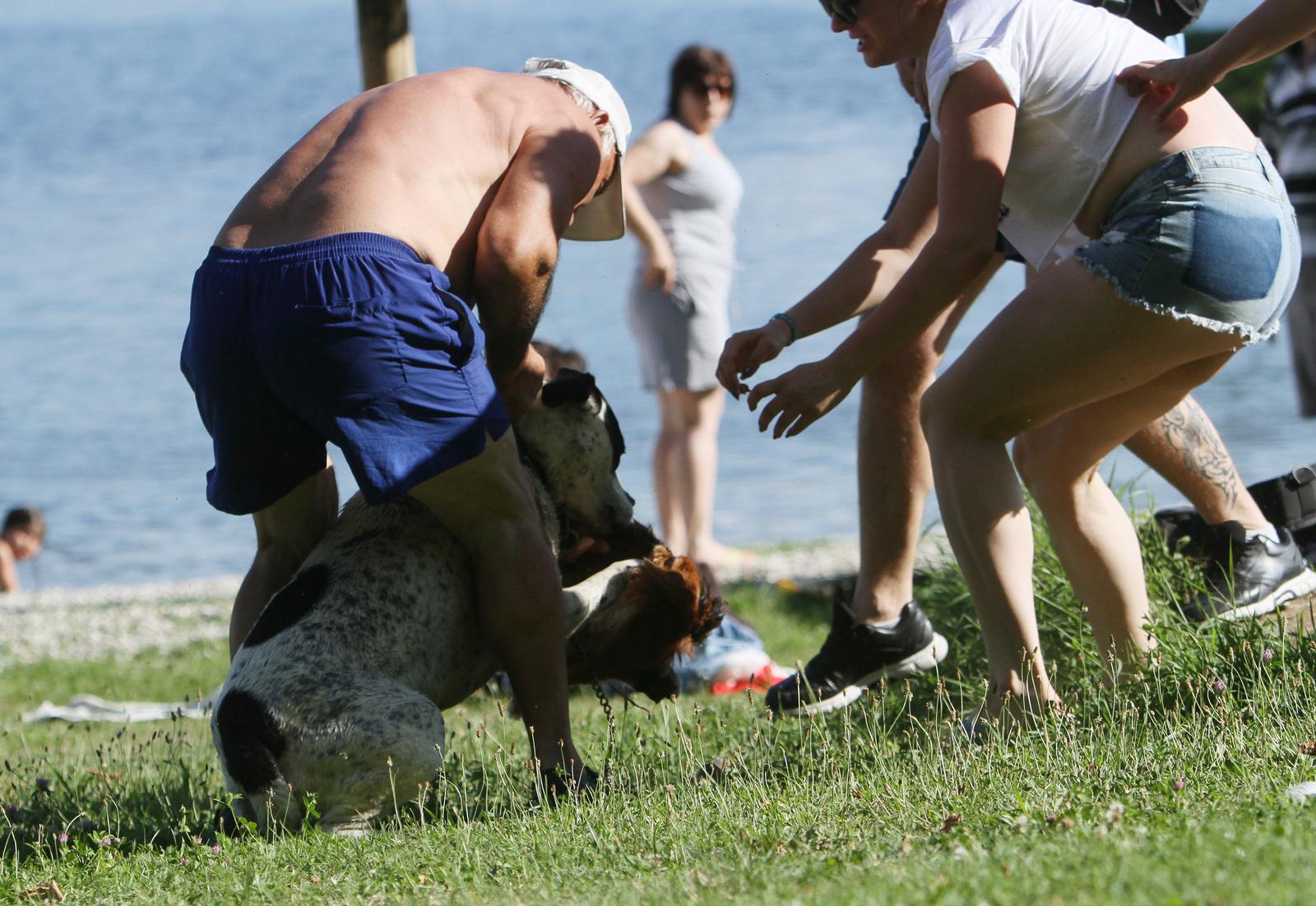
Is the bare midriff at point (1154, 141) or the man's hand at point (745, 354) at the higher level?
the bare midriff at point (1154, 141)

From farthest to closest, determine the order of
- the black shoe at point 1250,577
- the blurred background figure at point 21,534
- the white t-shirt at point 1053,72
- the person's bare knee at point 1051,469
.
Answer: the blurred background figure at point 21,534
the black shoe at point 1250,577
the person's bare knee at point 1051,469
the white t-shirt at point 1053,72

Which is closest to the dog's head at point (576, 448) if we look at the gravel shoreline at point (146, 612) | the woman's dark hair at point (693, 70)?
the gravel shoreline at point (146, 612)

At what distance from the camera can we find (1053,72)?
3641mm

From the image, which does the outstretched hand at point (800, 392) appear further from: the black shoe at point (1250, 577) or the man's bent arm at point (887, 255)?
the black shoe at point (1250, 577)

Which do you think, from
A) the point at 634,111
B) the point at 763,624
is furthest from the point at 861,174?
the point at 763,624

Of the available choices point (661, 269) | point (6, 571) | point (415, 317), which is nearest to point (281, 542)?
point (415, 317)

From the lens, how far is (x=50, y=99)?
5369 cm

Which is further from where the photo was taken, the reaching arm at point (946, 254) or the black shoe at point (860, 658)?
the black shoe at point (860, 658)

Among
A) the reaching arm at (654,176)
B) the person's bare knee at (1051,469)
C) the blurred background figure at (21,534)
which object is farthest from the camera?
the blurred background figure at (21,534)

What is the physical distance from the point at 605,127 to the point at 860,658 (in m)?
1.83

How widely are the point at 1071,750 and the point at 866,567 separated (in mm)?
1366

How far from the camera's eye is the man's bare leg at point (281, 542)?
4.48 metres

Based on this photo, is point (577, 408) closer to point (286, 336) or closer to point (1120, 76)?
point (286, 336)

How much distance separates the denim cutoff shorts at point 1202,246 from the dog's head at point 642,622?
66.2 inches
